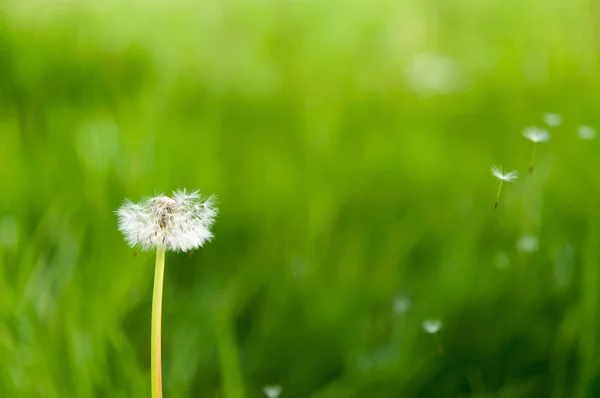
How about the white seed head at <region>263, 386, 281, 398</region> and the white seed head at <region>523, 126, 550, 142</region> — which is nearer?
the white seed head at <region>263, 386, 281, 398</region>

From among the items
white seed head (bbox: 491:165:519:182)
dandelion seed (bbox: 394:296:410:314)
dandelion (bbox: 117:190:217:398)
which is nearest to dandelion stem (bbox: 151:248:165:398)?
dandelion (bbox: 117:190:217:398)

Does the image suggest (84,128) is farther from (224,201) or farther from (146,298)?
(146,298)

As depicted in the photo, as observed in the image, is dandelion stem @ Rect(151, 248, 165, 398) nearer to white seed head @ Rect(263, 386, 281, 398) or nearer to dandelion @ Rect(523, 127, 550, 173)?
Answer: white seed head @ Rect(263, 386, 281, 398)

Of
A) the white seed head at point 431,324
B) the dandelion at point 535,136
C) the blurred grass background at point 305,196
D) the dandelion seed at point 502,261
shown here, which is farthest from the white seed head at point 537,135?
the white seed head at point 431,324

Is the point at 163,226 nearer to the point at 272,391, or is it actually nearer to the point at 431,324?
the point at 272,391

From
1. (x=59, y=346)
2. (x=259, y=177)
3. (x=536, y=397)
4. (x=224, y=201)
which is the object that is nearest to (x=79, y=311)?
(x=59, y=346)
